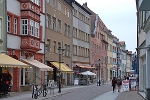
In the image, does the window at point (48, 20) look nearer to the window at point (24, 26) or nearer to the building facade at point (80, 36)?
the window at point (24, 26)

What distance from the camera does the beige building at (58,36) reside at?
43344 millimetres

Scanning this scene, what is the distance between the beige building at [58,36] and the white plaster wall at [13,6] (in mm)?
8163

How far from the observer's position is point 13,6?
31609 mm

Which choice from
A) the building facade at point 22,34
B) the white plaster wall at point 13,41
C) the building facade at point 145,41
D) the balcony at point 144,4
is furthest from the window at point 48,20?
the balcony at point 144,4

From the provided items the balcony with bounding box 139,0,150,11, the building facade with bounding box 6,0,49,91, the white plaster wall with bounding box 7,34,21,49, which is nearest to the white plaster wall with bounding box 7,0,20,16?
the building facade with bounding box 6,0,49,91

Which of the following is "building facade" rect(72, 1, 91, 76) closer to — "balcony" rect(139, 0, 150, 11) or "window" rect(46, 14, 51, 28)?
"window" rect(46, 14, 51, 28)

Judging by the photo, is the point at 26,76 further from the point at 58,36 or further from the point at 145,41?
the point at 145,41

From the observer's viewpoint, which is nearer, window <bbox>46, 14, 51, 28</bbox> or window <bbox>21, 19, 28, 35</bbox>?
window <bbox>21, 19, 28, 35</bbox>

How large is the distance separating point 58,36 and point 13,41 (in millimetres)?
16221

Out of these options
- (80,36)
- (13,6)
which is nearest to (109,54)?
(80,36)

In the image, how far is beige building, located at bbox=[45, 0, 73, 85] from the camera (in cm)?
4334

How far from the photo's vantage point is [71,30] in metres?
54.6

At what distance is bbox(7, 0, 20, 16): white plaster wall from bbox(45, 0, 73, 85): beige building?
8.16 metres

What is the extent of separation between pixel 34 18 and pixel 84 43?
30.2 m
